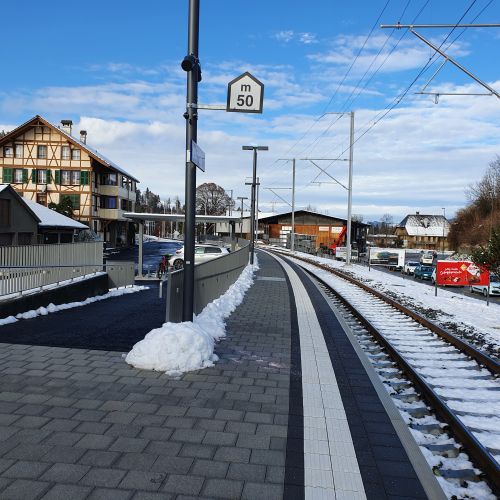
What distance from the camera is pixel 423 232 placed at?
119m

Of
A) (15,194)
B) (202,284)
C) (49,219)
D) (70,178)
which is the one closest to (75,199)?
(70,178)

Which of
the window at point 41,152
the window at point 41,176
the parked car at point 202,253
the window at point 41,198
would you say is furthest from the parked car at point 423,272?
the window at point 41,152

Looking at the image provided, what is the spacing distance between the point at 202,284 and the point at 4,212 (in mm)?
21686

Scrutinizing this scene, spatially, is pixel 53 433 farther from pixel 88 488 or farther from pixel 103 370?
pixel 103 370

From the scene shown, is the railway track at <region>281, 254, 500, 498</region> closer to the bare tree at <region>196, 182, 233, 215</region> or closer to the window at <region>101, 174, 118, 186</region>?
the window at <region>101, 174, 118, 186</region>

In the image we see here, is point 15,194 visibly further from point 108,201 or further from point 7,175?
point 108,201

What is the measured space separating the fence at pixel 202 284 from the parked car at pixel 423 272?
2882 cm

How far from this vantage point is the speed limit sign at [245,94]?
280 inches

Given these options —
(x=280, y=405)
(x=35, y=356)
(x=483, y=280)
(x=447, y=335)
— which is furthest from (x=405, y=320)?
(x=483, y=280)

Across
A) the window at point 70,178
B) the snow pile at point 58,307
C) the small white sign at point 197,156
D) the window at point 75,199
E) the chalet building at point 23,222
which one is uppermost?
the window at point 70,178

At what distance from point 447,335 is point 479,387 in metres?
2.91

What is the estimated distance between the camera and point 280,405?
502 centimetres

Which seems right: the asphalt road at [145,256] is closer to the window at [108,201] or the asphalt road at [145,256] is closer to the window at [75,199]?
the window at [108,201]

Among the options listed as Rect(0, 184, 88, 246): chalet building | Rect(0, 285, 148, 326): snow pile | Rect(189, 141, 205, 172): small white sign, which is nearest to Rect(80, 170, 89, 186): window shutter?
Rect(0, 184, 88, 246): chalet building
